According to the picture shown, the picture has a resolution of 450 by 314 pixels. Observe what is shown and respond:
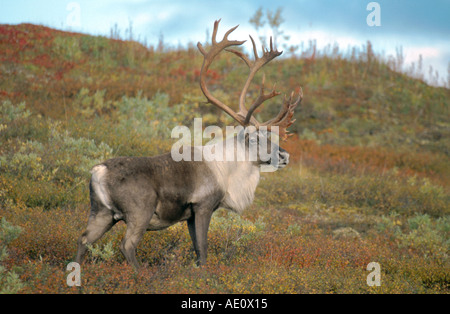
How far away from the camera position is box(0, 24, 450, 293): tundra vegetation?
210 inches

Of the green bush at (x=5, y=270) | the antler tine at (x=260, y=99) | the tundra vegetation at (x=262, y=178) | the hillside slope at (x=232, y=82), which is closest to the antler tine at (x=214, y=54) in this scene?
the antler tine at (x=260, y=99)

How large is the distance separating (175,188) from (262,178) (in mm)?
6072

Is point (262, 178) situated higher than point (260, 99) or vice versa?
point (260, 99)

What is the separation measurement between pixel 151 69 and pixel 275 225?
43.2 ft

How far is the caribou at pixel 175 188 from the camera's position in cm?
485

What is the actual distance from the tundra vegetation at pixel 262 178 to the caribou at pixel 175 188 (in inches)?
16.4

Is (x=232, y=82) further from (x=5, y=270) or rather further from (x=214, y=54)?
(x=5, y=270)

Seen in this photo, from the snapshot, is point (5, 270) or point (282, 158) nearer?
point (5, 270)

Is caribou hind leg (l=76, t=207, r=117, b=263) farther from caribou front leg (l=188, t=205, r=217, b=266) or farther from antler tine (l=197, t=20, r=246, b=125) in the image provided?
antler tine (l=197, t=20, r=246, b=125)

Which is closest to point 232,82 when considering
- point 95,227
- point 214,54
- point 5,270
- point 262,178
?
point 262,178

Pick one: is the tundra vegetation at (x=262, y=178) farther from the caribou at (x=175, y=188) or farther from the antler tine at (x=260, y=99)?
the antler tine at (x=260, y=99)

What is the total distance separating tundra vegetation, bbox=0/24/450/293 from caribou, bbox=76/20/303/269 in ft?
1.37

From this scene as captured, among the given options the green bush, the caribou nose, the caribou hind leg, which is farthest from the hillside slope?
the caribou nose

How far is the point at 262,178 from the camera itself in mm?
11055
